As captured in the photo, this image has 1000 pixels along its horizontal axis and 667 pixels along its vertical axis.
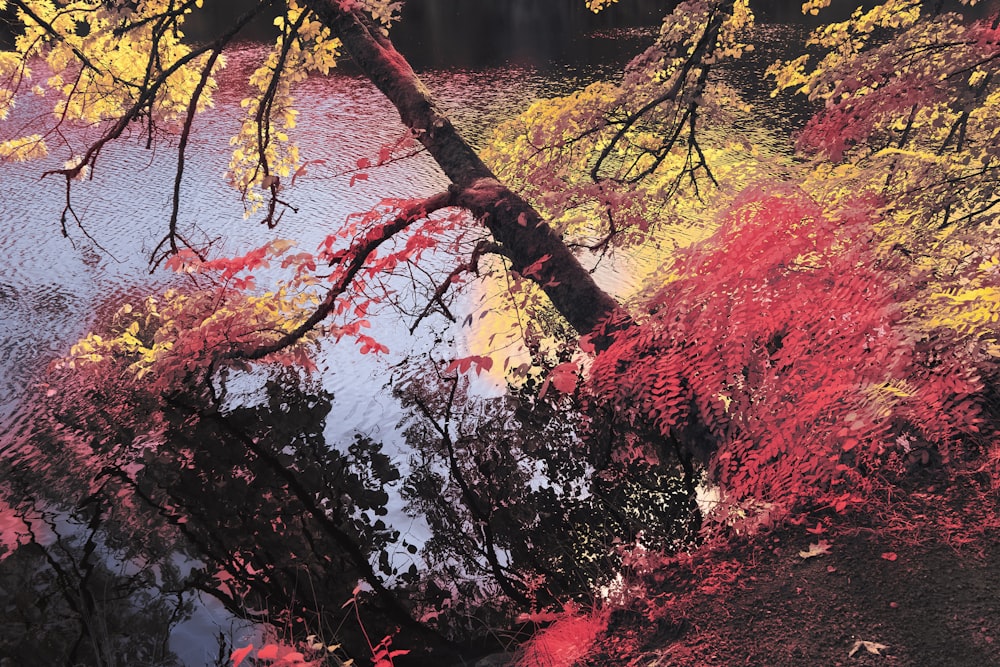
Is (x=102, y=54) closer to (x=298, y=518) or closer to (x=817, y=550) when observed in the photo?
(x=298, y=518)

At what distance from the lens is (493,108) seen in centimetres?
1850

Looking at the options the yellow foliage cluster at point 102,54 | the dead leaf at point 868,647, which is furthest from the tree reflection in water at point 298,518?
the yellow foliage cluster at point 102,54

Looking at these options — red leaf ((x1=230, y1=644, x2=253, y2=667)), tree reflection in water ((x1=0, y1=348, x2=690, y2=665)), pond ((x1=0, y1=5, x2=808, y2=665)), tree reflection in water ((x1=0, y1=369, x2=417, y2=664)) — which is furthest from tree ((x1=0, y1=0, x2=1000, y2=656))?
red leaf ((x1=230, y1=644, x2=253, y2=667))

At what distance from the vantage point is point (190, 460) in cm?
758

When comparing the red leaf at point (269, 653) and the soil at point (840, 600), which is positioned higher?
the red leaf at point (269, 653)

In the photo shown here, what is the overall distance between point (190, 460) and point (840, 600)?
693 centimetres

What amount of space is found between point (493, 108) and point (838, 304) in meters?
14.7

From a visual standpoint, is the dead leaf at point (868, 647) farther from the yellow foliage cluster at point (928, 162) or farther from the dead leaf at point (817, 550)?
the yellow foliage cluster at point (928, 162)

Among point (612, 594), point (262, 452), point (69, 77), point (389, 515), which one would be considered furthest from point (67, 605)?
point (69, 77)

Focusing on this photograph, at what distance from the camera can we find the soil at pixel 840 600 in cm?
336

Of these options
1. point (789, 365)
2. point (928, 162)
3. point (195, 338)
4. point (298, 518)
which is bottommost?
point (789, 365)

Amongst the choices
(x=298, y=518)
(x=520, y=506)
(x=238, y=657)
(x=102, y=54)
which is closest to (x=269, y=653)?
(x=238, y=657)

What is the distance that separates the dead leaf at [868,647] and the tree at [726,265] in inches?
50.1

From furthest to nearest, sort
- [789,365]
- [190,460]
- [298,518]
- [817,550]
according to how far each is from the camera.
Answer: [190,460]
[298,518]
[789,365]
[817,550]
